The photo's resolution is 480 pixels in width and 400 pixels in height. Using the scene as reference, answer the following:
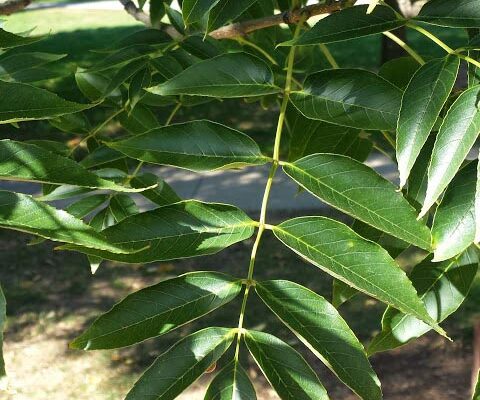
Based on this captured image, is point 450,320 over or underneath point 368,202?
underneath

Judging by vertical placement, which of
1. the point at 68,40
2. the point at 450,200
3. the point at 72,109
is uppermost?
the point at 72,109

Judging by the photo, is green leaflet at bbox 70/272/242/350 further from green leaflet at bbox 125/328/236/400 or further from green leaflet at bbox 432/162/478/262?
green leaflet at bbox 432/162/478/262

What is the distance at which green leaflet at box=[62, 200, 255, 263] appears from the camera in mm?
1075

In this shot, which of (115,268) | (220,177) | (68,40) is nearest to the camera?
(115,268)

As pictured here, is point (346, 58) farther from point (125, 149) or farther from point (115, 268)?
point (125, 149)

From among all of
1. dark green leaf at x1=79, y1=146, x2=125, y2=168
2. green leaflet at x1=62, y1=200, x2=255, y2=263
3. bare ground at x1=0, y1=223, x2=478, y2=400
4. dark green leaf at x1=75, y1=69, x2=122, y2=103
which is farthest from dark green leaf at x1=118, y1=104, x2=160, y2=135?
bare ground at x1=0, y1=223, x2=478, y2=400

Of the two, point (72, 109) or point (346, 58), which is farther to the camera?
point (346, 58)

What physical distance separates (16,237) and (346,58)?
6.50 m

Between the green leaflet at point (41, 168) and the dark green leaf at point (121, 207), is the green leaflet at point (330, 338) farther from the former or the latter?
the dark green leaf at point (121, 207)

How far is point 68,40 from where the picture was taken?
45.1ft

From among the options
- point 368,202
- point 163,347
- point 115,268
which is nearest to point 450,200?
point 368,202

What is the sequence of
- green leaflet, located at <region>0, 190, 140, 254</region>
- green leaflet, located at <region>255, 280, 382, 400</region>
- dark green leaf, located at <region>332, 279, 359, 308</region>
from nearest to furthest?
green leaflet, located at <region>0, 190, 140, 254</region> → green leaflet, located at <region>255, 280, 382, 400</region> → dark green leaf, located at <region>332, 279, 359, 308</region>

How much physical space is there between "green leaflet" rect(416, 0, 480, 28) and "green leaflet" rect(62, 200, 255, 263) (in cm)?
42

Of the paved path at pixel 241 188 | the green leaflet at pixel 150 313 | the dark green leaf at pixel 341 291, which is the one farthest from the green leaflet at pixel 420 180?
the paved path at pixel 241 188
